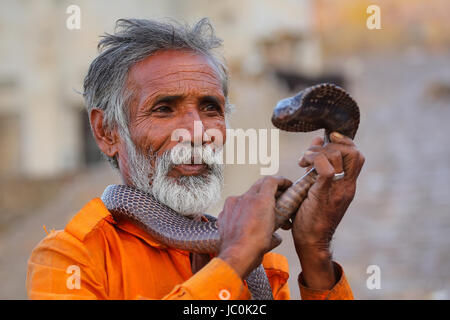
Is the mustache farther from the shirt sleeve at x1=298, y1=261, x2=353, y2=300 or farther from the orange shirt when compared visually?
the shirt sleeve at x1=298, y1=261, x2=353, y2=300

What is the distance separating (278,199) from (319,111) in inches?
13.6

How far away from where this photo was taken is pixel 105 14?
850 inches

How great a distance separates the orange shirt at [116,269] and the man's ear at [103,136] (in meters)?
0.36

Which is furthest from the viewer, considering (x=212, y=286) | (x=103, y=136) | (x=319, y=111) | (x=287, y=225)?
(x=103, y=136)

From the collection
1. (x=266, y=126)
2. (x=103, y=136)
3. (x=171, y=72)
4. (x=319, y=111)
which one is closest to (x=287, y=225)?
(x=319, y=111)

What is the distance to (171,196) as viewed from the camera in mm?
2389

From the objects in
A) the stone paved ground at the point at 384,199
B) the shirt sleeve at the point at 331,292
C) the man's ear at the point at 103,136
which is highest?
the man's ear at the point at 103,136

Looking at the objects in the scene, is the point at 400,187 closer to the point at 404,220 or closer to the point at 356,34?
the point at 404,220

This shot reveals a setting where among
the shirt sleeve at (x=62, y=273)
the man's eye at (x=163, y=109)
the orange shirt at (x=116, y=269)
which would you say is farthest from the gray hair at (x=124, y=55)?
the shirt sleeve at (x=62, y=273)

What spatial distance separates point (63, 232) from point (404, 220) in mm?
9884

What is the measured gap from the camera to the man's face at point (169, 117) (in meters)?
2.40

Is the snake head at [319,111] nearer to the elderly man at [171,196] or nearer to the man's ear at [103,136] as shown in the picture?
the elderly man at [171,196]

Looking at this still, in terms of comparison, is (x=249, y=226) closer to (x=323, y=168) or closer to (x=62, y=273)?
(x=323, y=168)
